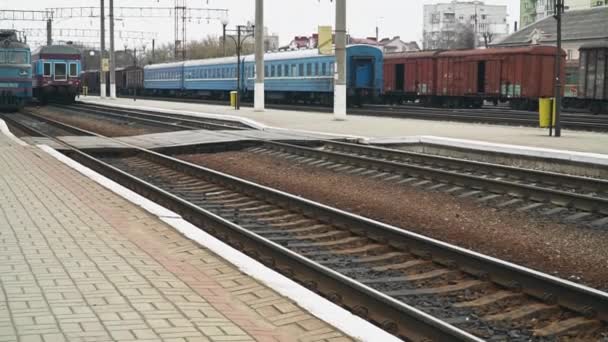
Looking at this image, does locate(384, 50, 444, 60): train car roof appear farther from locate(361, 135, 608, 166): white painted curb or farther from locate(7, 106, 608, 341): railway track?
locate(7, 106, 608, 341): railway track

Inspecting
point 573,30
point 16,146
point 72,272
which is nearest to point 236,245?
point 72,272

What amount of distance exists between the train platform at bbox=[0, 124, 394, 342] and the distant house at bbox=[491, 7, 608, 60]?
4839 centimetres

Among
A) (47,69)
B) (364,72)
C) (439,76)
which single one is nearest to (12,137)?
(364,72)

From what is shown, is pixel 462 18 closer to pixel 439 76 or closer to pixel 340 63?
pixel 439 76

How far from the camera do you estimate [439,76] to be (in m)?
40.8

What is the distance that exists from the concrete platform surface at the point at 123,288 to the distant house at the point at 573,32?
48.3 metres

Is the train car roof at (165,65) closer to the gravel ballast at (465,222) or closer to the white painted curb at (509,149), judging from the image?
the white painted curb at (509,149)

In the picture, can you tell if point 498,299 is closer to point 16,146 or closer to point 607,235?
point 607,235

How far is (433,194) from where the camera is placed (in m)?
11.7

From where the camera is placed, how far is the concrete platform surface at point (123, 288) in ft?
15.0

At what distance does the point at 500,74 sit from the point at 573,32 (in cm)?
2490

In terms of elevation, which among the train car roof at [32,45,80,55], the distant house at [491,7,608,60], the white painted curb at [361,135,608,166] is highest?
the distant house at [491,7,608,60]

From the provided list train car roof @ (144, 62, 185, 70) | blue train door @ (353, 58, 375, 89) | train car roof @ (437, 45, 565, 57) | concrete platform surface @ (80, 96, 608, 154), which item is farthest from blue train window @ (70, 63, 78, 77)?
train car roof @ (437, 45, 565, 57)

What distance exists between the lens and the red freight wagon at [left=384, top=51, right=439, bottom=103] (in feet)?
136
